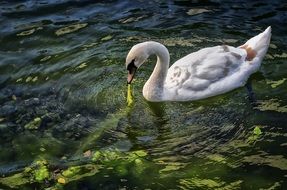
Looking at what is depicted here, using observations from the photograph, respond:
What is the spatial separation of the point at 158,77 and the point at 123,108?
0.89 metres

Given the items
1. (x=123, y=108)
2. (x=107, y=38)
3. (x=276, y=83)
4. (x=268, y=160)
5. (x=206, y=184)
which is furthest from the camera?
(x=107, y=38)

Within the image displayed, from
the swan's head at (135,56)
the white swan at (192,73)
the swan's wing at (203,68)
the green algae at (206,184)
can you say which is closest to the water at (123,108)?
the green algae at (206,184)

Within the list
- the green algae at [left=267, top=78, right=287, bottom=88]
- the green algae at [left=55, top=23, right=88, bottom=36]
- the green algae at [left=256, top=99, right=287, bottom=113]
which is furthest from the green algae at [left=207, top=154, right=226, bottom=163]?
the green algae at [left=55, top=23, right=88, bottom=36]

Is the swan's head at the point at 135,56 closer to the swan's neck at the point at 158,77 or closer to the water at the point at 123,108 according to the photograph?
the swan's neck at the point at 158,77

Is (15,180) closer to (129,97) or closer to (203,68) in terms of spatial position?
(129,97)

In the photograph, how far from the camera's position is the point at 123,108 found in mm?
10289

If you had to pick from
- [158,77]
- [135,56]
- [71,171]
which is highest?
[135,56]

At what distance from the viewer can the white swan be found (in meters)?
10.3

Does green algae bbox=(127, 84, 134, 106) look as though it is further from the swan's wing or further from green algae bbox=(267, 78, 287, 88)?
green algae bbox=(267, 78, 287, 88)

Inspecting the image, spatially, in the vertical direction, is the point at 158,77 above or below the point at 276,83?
above

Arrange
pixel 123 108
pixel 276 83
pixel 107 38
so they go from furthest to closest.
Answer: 1. pixel 107 38
2. pixel 276 83
3. pixel 123 108

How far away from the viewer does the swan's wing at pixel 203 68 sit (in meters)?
10.5

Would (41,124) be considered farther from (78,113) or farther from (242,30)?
(242,30)

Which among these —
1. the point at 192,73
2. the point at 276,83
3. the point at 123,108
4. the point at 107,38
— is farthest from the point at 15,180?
the point at 276,83
